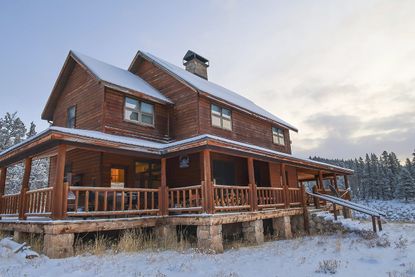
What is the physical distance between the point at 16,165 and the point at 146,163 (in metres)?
38.1

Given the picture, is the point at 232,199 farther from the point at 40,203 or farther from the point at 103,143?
the point at 40,203

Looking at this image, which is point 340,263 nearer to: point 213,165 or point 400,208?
point 213,165

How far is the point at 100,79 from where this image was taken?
47.8ft

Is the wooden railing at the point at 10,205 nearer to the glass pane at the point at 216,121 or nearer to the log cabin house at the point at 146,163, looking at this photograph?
the log cabin house at the point at 146,163

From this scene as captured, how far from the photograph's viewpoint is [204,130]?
1636cm

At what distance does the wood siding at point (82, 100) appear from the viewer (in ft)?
49.9

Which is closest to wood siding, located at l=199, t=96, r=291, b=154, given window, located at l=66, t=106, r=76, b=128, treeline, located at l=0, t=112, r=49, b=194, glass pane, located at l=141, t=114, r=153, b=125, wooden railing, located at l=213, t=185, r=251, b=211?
glass pane, located at l=141, t=114, r=153, b=125

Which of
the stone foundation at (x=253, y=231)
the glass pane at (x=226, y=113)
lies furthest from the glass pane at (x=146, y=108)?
the stone foundation at (x=253, y=231)

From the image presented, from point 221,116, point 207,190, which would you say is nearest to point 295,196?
point 221,116

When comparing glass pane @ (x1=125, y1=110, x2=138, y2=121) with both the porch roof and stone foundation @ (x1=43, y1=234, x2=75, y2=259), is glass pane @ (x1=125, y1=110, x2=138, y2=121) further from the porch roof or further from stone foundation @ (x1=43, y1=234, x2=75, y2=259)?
stone foundation @ (x1=43, y1=234, x2=75, y2=259)

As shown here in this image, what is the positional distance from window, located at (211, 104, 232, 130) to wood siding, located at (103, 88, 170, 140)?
3005 millimetres

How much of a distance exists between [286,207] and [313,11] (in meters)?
10.5

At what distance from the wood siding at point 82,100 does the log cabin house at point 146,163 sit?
61 mm

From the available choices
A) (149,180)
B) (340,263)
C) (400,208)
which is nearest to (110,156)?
(149,180)
